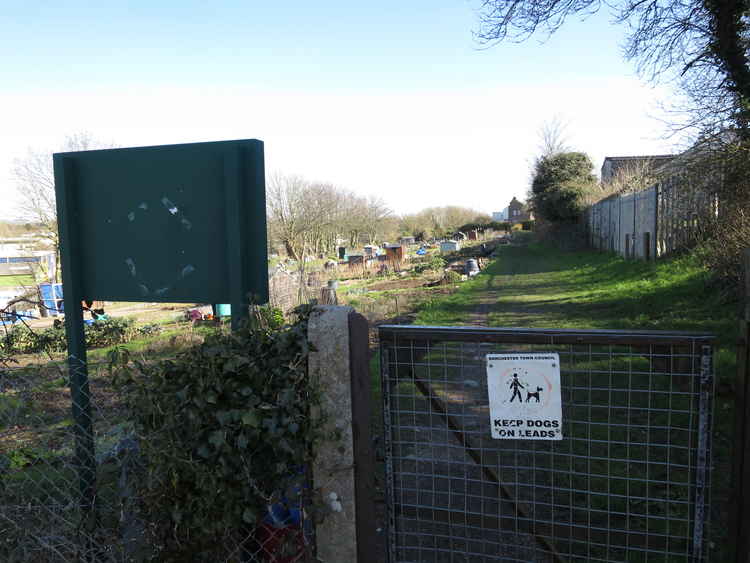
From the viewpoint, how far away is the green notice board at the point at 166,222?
303 cm

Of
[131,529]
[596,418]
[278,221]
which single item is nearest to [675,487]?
[596,418]

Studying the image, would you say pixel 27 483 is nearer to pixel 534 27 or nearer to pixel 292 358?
pixel 292 358

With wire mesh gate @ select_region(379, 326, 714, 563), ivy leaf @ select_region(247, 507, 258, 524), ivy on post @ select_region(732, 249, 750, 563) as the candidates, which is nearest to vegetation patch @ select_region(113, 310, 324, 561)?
ivy leaf @ select_region(247, 507, 258, 524)

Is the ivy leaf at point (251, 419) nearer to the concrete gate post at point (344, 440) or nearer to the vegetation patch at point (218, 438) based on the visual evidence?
the vegetation patch at point (218, 438)

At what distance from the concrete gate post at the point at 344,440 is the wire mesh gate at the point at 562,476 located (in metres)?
0.20

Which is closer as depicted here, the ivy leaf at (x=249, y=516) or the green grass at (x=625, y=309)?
the ivy leaf at (x=249, y=516)

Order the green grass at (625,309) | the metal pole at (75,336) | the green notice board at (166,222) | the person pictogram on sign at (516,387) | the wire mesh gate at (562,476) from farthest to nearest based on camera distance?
the green grass at (625,309)
the metal pole at (75,336)
the green notice board at (166,222)
the person pictogram on sign at (516,387)
the wire mesh gate at (562,476)

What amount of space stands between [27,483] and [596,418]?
468 centimetres

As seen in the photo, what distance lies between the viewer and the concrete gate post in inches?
104

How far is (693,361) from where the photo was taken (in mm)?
2443

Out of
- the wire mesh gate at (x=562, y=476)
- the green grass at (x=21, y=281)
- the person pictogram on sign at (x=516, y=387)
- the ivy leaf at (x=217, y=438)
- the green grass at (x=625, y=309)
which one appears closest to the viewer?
the ivy leaf at (x=217, y=438)

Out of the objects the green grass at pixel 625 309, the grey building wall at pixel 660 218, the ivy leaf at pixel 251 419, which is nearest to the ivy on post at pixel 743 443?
the green grass at pixel 625 309

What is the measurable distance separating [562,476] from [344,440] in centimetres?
217

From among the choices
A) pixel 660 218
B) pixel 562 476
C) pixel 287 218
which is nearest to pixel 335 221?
pixel 287 218
